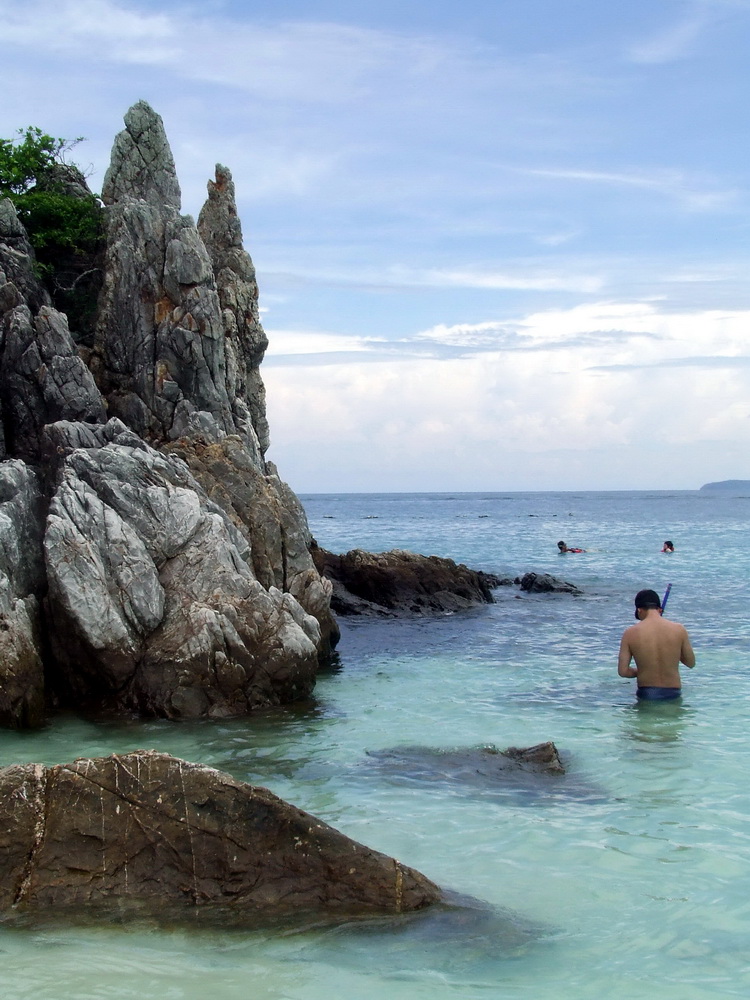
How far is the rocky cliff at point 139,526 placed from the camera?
13.7 metres

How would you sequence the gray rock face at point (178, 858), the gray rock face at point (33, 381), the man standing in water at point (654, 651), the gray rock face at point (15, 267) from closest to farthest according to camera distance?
the gray rock face at point (178, 858), the man standing in water at point (654, 651), the gray rock face at point (33, 381), the gray rock face at point (15, 267)

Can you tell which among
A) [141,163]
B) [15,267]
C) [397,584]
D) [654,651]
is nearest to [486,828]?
[654,651]

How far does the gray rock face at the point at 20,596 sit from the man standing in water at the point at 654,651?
817 centimetres

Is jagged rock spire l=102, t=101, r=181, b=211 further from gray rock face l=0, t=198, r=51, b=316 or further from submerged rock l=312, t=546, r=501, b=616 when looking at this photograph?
submerged rock l=312, t=546, r=501, b=616

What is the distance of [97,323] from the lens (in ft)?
87.9

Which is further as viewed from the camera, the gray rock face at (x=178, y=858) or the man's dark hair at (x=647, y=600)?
the man's dark hair at (x=647, y=600)

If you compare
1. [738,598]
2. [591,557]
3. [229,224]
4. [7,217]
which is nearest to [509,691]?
[738,598]

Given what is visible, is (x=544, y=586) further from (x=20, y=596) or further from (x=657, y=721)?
(x=20, y=596)

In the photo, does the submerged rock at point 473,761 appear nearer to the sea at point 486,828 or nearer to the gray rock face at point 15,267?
the sea at point 486,828

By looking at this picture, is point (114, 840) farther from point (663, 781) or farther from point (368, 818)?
point (663, 781)

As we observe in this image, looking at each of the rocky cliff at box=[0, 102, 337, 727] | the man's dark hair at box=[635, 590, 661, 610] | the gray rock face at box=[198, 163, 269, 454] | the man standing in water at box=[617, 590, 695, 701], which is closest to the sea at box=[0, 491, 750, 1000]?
the man standing in water at box=[617, 590, 695, 701]

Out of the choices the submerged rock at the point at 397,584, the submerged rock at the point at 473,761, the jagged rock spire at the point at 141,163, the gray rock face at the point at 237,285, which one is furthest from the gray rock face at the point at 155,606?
the jagged rock spire at the point at 141,163

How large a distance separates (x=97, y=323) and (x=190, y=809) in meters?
22.2

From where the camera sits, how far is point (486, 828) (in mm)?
8883
